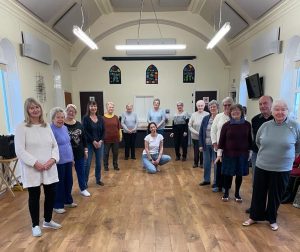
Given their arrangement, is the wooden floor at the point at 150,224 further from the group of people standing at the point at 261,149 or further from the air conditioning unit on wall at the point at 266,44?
the air conditioning unit on wall at the point at 266,44

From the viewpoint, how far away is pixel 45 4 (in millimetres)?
4895

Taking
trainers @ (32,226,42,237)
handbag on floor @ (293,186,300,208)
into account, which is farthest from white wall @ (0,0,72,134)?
handbag on floor @ (293,186,300,208)

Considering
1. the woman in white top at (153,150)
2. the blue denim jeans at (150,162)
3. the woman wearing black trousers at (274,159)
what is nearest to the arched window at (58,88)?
the woman in white top at (153,150)

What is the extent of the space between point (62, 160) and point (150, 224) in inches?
55.1

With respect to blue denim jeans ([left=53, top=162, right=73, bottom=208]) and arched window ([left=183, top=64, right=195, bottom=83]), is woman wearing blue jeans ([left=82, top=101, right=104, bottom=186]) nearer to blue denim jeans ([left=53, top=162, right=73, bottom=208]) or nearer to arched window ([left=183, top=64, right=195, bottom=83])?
blue denim jeans ([left=53, top=162, right=73, bottom=208])

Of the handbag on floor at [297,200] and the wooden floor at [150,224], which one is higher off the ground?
the handbag on floor at [297,200]

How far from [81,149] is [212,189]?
231 cm

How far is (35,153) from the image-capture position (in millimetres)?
2477

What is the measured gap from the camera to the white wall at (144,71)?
314 inches

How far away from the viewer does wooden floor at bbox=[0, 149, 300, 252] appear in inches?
97.3

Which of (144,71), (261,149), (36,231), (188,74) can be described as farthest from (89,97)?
(261,149)

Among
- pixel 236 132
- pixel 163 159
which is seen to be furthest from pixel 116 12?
pixel 236 132

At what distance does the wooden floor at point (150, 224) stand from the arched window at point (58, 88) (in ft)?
10.9

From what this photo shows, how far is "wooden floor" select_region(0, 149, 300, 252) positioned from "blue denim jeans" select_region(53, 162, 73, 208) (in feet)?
0.60
